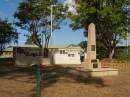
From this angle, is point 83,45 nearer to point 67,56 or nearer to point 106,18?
point 106,18

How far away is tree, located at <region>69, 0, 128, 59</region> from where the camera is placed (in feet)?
154

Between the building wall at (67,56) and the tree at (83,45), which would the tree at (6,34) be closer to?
the tree at (83,45)

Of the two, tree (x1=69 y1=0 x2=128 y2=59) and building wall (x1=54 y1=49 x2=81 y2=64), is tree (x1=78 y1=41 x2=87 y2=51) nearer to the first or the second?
tree (x1=69 y1=0 x2=128 y2=59)

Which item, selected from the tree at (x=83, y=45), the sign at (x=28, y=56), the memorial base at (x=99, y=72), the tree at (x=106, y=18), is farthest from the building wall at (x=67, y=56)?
the memorial base at (x=99, y=72)

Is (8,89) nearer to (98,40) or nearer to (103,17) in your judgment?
(103,17)

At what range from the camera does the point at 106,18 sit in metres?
47.7

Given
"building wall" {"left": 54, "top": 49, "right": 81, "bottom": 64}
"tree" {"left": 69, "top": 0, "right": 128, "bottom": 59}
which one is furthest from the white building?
"tree" {"left": 69, "top": 0, "right": 128, "bottom": 59}

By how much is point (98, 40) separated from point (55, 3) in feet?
35.8

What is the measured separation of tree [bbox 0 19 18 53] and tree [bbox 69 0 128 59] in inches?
583

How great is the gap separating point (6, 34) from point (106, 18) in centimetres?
2072

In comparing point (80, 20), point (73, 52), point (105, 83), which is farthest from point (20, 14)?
point (105, 83)

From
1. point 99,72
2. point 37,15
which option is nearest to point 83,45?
point 37,15

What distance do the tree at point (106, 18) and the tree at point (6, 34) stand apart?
14.8 meters

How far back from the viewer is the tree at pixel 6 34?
60612 mm
